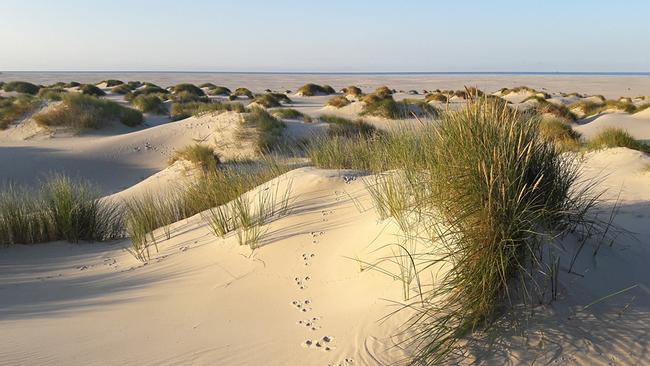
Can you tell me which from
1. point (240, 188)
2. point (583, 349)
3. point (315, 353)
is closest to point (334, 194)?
point (240, 188)

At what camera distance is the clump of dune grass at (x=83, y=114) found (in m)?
17.1

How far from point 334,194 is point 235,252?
1.69m

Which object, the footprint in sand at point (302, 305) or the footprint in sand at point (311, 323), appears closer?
the footprint in sand at point (311, 323)

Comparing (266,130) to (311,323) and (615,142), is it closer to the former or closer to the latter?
(615,142)

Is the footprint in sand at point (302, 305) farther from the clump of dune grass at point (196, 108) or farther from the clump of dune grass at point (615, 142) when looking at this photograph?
the clump of dune grass at point (196, 108)

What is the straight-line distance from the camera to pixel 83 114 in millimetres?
17281

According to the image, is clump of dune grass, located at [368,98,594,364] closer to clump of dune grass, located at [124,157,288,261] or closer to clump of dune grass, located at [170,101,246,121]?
clump of dune grass, located at [124,157,288,261]

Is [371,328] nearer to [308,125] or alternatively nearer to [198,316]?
[198,316]

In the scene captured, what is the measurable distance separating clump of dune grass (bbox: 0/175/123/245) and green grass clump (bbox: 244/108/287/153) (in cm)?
644

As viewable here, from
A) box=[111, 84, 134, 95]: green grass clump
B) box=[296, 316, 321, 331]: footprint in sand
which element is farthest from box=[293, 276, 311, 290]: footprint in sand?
box=[111, 84, 134, 95]: green grass clump

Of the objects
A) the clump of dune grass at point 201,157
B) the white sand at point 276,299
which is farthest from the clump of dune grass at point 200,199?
the clump of dune grass at point 201,157

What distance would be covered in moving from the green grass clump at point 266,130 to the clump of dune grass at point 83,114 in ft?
19.6

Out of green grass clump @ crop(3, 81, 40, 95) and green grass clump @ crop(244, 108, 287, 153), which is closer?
green grass clump @ crop(244, 108, 287, 153)

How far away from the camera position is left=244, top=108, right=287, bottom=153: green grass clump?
43.7ft
